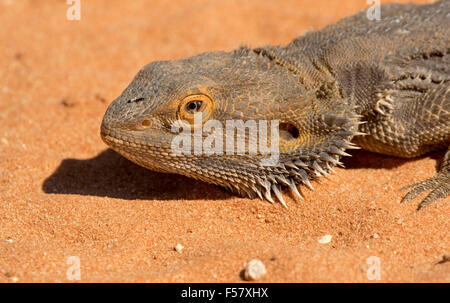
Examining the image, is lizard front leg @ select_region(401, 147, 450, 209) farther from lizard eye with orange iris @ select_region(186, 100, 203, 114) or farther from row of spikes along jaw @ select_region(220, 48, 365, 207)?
lizard eye with orange iris @ select_region(186, 100, 203, 114)

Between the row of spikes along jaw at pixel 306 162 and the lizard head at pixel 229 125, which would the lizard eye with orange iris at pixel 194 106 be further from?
the row of spikes along jaw at pixel 306 162

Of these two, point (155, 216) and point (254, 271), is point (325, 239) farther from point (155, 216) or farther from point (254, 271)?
point (155, 216)

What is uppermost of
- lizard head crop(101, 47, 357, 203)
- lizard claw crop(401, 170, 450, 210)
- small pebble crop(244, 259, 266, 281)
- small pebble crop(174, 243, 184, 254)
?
lizard head crop(101, 47, 357, 203)

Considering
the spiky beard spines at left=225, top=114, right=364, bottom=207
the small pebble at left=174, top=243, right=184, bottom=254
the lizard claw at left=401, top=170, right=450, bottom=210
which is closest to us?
the small pebble at left=174, top=243, right=184, bottom=254

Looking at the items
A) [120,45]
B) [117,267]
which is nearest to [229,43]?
[120,45]

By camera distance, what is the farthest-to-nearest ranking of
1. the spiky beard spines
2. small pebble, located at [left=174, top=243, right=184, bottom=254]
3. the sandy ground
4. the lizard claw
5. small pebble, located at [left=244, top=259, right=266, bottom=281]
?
the lizard claw → the spiky beard spines → small pebble, located at [left=174, top=243, right=184, bottom=254] → the sandy ground → small pebble, located at [left=244, top=259, right=266, bottom=281]

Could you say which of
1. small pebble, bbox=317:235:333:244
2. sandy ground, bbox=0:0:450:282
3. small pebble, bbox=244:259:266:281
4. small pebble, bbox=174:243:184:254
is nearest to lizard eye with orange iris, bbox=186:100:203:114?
sandy ground, bbox=0:0:450:282

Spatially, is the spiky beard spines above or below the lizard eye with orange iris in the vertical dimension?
below

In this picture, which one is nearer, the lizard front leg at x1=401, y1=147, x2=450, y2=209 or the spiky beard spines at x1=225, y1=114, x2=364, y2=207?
the spiky beard spines at x1=225, y1=114, x2=364, y2=207
